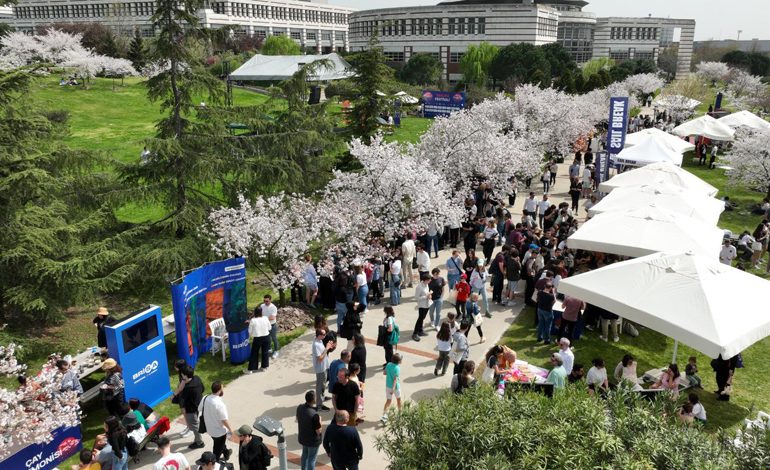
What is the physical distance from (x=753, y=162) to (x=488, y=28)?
4082 inches

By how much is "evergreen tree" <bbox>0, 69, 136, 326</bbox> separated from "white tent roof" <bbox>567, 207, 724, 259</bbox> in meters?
11.3

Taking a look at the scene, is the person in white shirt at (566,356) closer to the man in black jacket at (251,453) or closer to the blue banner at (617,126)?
the man in black jacket at (251,453)

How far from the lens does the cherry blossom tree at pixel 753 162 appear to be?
24.2 metres

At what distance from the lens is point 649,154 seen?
24.2 m

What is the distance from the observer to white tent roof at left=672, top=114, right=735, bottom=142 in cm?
3372

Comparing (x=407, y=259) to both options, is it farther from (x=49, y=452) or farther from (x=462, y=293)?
(x=49, y=452)

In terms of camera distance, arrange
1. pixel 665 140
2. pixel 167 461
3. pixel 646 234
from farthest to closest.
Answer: pixel 665 140 < pixel 646 234 < pixel 167 461

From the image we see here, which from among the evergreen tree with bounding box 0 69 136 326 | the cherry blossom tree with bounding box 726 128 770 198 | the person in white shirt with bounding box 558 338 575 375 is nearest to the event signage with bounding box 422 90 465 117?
the cherry blossom tree with bounding box 726 128 770 198

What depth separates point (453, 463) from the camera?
5.25 meters

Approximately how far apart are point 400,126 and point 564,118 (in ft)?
73.1

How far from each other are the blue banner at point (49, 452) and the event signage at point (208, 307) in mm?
2672

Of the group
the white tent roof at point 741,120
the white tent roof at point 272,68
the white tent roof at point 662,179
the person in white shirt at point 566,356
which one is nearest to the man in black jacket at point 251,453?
the person in white shirt at point 566,356

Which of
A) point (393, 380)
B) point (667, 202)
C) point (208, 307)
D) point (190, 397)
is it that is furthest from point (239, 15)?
point (393, 380)

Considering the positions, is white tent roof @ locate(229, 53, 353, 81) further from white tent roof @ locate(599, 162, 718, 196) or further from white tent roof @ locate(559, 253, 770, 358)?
white tent roof @ locate(559, 253, 770, 358)
